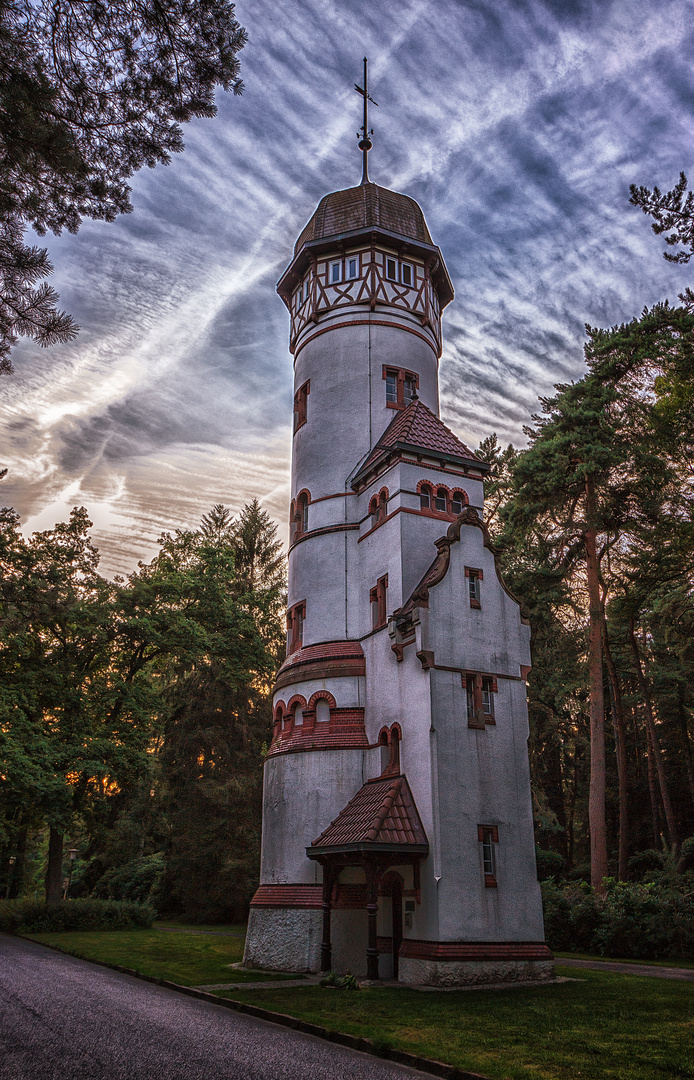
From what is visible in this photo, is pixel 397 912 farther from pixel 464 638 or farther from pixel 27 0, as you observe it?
pixel 27 0

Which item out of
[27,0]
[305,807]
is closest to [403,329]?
[305,807]

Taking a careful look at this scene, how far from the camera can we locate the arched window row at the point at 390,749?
1975 cm

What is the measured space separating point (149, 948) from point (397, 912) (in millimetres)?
8721

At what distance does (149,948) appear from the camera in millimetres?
23266

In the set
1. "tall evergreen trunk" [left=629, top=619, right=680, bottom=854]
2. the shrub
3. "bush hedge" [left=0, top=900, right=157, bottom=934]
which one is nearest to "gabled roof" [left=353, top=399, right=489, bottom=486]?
"tall evergreen trunk" [left=629, top=619, right=680, bottom=854]

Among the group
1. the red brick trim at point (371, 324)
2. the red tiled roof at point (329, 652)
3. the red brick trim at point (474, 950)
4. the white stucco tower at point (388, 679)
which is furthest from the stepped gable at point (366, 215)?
the red brick trim at point (474, 950)

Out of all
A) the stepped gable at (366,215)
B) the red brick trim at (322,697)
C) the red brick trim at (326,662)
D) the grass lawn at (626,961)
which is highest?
the stepped gable at (366,215)

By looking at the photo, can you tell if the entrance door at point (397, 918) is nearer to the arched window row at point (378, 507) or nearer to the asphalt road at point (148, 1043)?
the asphalt road at point (148, 1043)

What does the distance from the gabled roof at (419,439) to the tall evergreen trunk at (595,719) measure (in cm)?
743

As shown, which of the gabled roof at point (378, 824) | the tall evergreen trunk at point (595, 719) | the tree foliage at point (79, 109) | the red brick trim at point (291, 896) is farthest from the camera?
the tall evergreen trunk at point (595, 719)

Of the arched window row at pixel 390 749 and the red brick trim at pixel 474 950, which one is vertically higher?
the arched window row at pixel 390 749

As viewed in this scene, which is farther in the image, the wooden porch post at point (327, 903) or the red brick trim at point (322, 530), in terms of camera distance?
the red brick trim at point (322, 530)

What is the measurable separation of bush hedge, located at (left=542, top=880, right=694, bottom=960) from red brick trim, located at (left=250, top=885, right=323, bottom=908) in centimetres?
Answer: 948

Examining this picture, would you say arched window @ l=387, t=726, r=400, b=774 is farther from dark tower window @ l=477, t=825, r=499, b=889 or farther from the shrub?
the shrub
